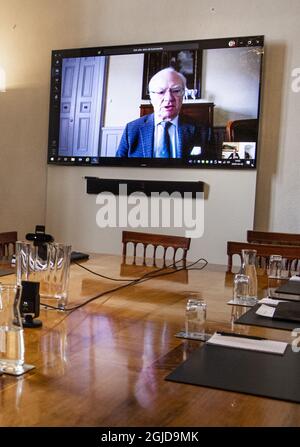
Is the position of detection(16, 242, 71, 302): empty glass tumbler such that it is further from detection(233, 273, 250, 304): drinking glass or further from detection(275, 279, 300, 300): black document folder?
detection(275, 279, 300, 300): black document folder

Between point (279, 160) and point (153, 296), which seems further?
point (279, 160)

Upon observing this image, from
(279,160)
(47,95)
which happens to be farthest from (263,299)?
(47,95)

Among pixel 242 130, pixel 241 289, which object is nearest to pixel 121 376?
pixel 241 289

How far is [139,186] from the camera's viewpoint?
4383 mm

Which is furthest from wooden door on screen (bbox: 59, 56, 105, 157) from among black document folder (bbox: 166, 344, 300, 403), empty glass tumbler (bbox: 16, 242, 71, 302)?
black document folder (bbox: 166, 344, 300, 403)

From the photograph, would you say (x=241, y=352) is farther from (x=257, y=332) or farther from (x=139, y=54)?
(x=139, y=54)

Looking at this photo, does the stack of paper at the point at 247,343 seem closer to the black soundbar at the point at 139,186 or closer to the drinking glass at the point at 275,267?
the drinking glass at the point at 275,267

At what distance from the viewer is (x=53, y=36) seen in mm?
4680

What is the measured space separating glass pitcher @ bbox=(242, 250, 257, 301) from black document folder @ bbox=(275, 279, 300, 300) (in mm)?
190

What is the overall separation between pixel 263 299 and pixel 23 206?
10.3 ft

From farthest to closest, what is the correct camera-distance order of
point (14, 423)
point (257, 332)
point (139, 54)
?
1. point (139, 54)
2. point (257, 332)
3. point (14, 423)

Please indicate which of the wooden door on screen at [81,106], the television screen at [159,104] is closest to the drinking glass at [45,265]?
the television screen at [159,104]

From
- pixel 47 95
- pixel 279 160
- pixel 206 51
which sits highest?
pixel 206 51

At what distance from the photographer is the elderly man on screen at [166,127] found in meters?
4.15
